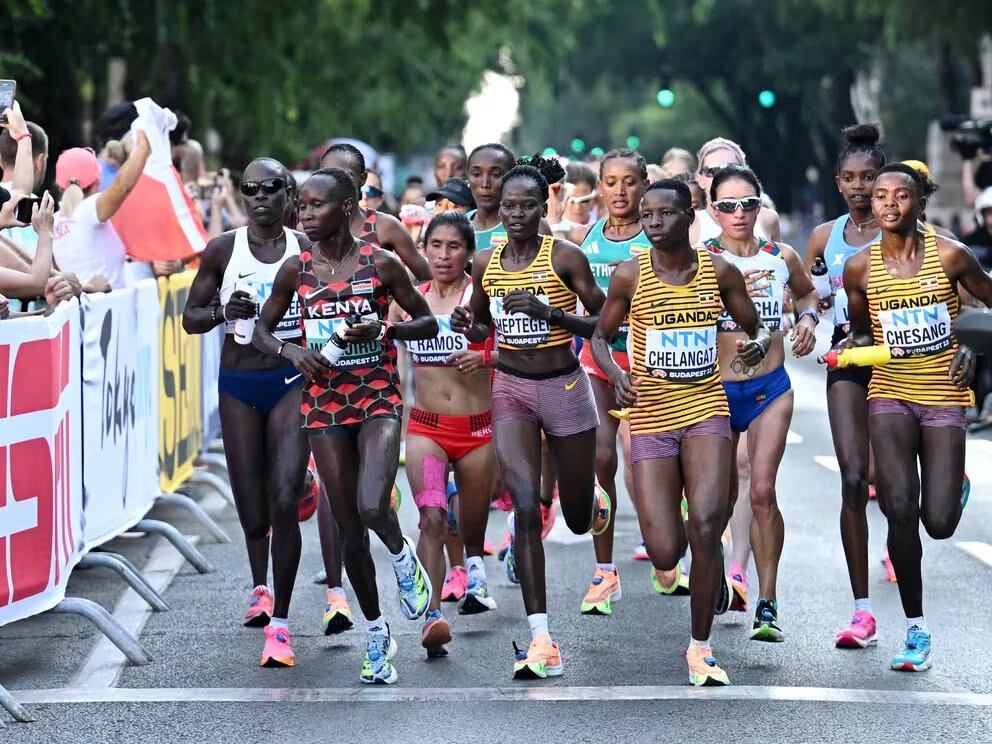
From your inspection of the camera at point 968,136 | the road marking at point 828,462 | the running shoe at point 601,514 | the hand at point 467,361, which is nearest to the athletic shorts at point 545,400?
the hand at point 467,361

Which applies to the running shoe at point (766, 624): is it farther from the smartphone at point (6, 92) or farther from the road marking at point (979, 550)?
the smartphone at point (6, 92)

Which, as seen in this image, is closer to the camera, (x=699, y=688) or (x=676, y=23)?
(x=699, y=688)

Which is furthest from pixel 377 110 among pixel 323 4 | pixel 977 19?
pixel 323 4

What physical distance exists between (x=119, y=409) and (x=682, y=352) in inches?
138

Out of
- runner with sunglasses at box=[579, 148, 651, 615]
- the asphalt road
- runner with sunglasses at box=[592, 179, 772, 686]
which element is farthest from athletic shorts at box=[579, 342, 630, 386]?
runner with sunglasses at box=[592, 179, 772, 686]

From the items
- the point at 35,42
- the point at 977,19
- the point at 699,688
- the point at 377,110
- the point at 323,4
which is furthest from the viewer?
the point at 377,110

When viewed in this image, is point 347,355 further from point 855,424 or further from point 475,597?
point 855,424

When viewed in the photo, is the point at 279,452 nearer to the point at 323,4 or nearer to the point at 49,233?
the point at 49,233

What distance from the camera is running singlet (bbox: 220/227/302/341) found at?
9.05m

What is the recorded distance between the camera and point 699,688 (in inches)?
321

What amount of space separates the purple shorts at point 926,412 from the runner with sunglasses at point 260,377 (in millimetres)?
2343

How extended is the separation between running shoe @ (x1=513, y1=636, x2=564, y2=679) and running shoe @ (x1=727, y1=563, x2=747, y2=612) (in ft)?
4.45

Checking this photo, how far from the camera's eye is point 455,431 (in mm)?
9391

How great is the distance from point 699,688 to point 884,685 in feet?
2.25
